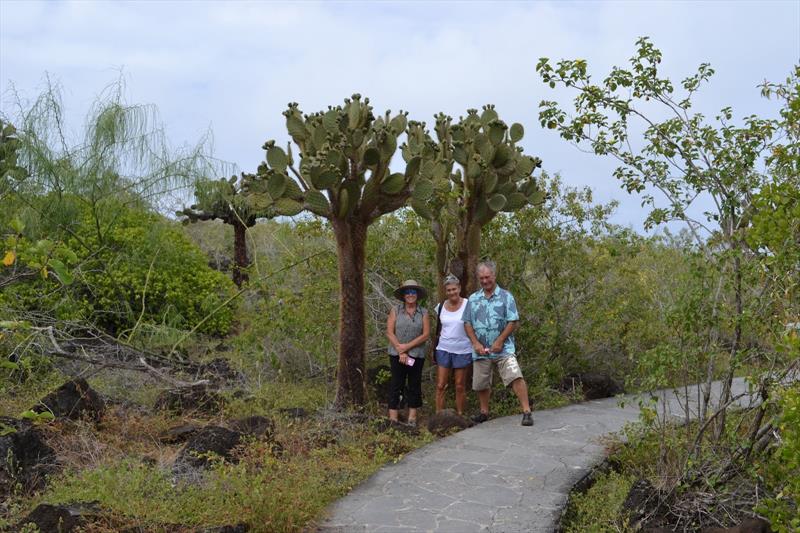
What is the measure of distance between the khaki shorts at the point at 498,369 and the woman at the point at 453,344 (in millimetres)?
132

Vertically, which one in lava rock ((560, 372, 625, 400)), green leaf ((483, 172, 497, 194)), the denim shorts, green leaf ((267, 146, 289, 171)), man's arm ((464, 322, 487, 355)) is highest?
green leaf ((267, 146, 289, 171))

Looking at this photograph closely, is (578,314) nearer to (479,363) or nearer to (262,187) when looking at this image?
(479,363)

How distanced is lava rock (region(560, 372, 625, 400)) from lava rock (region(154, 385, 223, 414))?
4660mm

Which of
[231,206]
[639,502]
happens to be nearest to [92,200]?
[231,206]

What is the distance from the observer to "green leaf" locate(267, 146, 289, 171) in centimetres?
981

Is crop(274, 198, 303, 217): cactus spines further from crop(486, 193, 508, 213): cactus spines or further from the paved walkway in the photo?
the paved walkway

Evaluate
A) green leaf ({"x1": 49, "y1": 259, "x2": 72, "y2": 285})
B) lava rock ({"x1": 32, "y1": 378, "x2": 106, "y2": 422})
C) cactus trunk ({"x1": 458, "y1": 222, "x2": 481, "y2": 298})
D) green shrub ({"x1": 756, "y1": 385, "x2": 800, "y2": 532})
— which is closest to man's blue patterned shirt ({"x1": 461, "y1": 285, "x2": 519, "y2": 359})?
cactus trunk ({"x1": 458, "y1": 222, "x2": 481, "y2": 298})

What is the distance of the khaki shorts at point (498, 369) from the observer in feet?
31.0

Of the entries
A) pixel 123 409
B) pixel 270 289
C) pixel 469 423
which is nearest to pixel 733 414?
pixel 469 423

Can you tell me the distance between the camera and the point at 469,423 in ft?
31.0

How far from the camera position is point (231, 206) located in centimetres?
1320

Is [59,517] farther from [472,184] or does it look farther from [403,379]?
[472,184]

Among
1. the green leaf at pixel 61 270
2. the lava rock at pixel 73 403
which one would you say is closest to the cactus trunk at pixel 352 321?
the lava rock at pixel 73 403

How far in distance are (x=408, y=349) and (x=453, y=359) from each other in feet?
1.84
